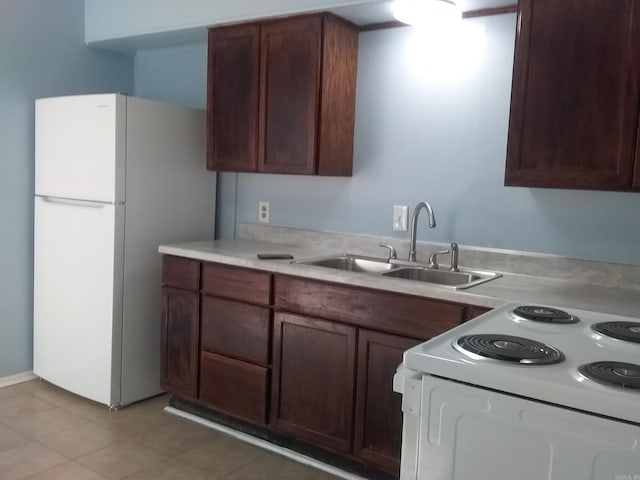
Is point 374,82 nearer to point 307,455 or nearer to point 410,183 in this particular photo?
point 410,183

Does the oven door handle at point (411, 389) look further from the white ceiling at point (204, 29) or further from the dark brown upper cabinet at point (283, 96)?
the white ceiling at point (204, 29)

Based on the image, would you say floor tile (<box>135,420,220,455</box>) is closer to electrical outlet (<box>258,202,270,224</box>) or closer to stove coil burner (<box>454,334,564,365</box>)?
electrical outlet (<box>258,202,270,224</box>)

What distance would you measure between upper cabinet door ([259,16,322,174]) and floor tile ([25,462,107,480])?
1.53 metres

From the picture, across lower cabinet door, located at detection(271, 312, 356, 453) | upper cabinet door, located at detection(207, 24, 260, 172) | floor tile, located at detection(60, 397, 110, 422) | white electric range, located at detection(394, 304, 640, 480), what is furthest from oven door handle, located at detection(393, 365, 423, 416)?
floor tile, located at detection(60, 397, 110, 422)

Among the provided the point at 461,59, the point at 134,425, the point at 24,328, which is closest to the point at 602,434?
the point at 461,59

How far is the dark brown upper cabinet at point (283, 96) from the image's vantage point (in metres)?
2.77

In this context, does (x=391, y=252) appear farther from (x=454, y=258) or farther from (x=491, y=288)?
(x=491, y=288)

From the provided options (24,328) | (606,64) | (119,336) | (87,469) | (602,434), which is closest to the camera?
(602,434)

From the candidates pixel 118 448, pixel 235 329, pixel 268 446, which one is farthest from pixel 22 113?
pixel 268 446

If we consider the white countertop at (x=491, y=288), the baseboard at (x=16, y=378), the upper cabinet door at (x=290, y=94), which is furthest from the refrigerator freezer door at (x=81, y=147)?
the baseboard at (x=16, y=378)

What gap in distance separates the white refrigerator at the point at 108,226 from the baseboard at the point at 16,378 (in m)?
0.16

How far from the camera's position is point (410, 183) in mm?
2869

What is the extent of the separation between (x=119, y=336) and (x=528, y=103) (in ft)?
7.22

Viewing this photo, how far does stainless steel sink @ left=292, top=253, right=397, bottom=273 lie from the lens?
282 centimetres
